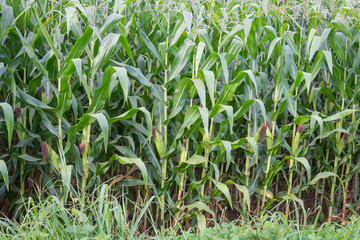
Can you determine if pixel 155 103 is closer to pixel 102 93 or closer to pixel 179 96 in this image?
pixel 179 96

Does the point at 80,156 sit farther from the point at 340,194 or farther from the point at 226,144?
the point at 340,194

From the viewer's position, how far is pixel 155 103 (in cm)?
341

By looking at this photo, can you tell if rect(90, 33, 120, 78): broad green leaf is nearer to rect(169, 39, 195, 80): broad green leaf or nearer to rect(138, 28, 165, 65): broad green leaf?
rect(138, 28, 165, 65): broad green leaf

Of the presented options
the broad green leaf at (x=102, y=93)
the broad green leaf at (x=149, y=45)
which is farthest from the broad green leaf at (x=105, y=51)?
the broad green leaf at (x=149, y=45)

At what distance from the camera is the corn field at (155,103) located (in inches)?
125

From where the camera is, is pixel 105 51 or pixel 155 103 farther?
pixel 155 103

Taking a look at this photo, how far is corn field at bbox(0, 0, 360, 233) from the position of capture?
3.17 metres

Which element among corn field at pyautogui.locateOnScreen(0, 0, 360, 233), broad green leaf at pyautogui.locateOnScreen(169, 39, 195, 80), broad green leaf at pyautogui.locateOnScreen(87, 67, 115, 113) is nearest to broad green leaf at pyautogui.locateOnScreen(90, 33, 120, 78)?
corn field at pyautogui.locateOnScreen(0, 0, 360, 233)

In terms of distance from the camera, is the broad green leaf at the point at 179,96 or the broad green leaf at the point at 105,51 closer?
the broad green leaf at the point at 105,51

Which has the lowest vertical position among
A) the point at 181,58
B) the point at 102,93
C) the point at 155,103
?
the point at 155,103

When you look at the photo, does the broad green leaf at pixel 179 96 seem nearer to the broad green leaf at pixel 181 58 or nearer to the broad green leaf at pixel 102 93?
the broad green leaf at pixel 181 58

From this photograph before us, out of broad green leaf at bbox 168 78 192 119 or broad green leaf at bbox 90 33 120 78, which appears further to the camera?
broad green leaf at bbox 168 78 192 119

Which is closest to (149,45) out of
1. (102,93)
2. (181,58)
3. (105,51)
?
(181,58)

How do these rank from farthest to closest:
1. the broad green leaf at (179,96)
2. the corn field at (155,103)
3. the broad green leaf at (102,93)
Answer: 1. the broad green leaf at (179,96)
2. the corn field at (155,103)
3. the broad green leaf at (102,93)
